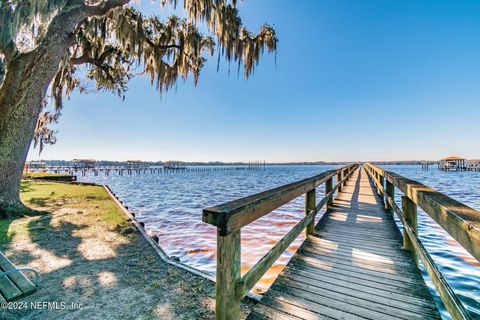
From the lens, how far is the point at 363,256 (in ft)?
11.1

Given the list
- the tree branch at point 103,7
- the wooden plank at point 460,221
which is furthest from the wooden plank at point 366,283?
the tree branch at point 103,7

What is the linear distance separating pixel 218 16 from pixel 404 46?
559 inches

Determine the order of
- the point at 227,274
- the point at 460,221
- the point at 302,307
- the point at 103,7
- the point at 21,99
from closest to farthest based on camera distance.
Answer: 1. the point at 460,221
2. the point at 227,274
3. the point at 302,307
4. the point at 21,99
5. the point at 103,7

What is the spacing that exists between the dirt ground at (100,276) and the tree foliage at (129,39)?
4440 mm

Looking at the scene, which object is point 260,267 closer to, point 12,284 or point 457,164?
point 12,284

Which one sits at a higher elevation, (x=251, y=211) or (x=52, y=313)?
(x=251, y=211)

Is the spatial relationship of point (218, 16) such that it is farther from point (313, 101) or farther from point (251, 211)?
point (313, 101)

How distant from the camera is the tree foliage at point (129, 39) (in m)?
6.47

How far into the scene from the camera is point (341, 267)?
3029 millimetres

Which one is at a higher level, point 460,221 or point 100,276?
point 460,221

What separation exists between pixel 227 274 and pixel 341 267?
2026 mm

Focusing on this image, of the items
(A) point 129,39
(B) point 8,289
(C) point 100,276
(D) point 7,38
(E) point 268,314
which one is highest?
(A) point 129,39

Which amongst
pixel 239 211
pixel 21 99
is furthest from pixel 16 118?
pixel 239 211

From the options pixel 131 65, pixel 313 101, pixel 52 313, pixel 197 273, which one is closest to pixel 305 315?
pixel 197 273
